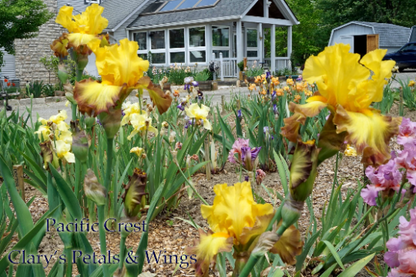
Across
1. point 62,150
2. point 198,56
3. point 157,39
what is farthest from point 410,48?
point 62,150

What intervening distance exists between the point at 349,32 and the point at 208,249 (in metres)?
25.0

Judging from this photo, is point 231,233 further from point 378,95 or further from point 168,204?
point 168,204

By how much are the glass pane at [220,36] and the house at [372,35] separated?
7739 mm

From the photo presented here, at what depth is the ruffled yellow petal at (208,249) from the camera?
755mm

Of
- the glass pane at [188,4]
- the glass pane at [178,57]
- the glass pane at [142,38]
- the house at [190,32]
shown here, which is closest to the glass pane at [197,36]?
the house at [190,32]

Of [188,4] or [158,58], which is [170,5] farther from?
[158,58]

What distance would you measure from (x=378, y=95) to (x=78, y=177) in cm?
144

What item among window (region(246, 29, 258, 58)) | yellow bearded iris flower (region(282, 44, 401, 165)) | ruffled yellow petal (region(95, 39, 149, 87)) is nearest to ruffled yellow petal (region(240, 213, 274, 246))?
yellow bearded iris flower (region(282, 44, 401, 165))

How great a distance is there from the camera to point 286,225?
0.69m

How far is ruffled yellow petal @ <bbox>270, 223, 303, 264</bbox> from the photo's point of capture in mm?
776

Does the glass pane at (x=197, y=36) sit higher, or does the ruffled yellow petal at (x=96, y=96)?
the glass pane at (x=197, y=36)

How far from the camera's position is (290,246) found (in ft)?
2.57

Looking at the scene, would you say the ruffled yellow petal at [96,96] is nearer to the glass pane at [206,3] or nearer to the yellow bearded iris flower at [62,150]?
the yellow bearded iris flower at [62,150]

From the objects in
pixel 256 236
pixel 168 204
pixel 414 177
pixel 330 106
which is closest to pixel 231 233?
pixel 256 236
